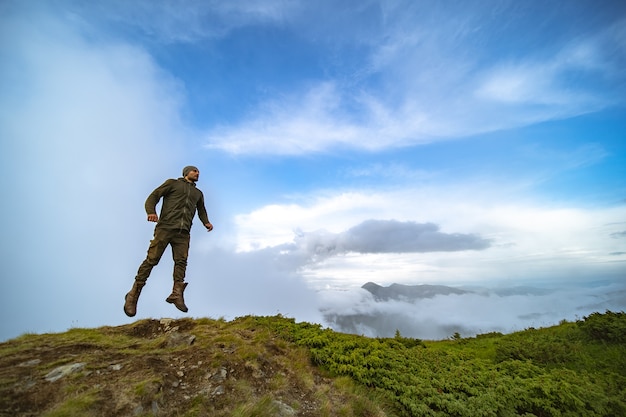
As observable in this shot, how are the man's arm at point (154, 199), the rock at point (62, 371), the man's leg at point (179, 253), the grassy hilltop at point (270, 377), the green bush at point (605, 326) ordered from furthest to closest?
the green bush at point (605, 326) → the man's leg at point (179, 253) → the man's arm at point (154, 199) → the rock at point (62, 371) → the grassy hilltop at point (270, 377)

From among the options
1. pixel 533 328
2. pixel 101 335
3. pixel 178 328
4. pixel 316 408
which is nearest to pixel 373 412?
pixel 316 408

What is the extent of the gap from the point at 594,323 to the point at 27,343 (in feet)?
66.9

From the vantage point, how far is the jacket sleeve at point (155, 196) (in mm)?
8305

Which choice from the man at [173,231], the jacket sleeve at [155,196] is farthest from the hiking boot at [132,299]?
the jacket sleeve at [155,196]

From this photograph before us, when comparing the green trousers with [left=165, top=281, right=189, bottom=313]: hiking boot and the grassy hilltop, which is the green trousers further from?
the grassy hilltop

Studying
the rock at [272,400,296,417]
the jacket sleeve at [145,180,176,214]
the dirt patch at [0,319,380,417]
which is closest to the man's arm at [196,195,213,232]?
the jacket sleeve at [145,180,176,214]

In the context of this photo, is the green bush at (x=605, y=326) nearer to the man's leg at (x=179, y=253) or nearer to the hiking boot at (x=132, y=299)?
the man's leg at (x=179, y=253)

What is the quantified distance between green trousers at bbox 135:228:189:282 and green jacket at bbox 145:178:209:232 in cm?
22

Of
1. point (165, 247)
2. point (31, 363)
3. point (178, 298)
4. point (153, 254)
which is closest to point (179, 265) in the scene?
point (165, 247)

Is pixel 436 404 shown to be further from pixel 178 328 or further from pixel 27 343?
pixel 27 343

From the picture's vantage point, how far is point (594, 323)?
13195 millimetres

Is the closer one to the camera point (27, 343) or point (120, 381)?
point (120, 381)

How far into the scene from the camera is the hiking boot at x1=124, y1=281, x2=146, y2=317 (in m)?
8.17

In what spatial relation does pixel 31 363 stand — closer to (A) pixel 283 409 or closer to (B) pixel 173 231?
(B) pixel 173 231
